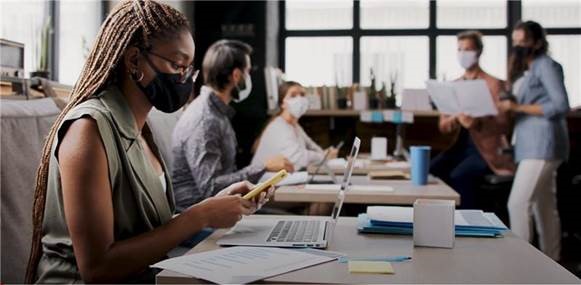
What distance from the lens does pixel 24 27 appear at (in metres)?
3.49

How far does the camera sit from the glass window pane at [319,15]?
6.81m

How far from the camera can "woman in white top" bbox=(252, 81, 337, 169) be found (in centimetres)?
372

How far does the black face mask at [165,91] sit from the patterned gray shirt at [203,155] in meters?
1.07

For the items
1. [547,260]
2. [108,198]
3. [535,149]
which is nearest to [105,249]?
[108,198]

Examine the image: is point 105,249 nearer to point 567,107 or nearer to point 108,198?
point 108,198

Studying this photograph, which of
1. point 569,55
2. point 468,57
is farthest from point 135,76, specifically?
point 569,55

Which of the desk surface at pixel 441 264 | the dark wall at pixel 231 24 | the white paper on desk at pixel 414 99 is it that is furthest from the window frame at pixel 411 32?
the desk surface at pixel 441 264

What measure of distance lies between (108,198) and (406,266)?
0.59 m

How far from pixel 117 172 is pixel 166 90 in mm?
281

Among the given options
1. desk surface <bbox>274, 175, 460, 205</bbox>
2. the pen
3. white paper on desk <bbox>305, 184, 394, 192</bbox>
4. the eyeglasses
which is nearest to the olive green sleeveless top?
the eyeglasses

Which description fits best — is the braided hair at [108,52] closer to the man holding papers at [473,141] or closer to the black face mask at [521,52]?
the black face mask at [521,52]

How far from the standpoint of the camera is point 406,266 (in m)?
1.14

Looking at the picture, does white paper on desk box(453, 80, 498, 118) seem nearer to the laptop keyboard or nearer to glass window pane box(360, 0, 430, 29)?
the laptop keyboard

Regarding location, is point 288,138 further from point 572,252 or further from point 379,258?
point 379,258
